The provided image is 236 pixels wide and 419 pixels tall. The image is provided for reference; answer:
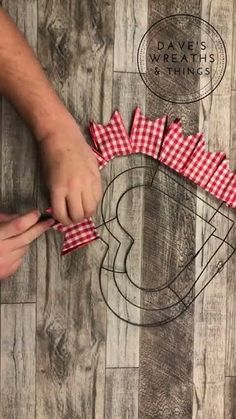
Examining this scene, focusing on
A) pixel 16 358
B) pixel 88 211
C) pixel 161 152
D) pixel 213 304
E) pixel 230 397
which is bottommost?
pixel 230 397

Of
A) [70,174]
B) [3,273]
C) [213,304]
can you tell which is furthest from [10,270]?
[213,304]

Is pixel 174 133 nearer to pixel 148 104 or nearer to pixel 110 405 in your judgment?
pixel 148 104

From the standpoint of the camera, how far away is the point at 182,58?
118cm

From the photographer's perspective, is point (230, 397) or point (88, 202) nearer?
point (88, 202)

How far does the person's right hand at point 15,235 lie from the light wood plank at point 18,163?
0.18 feet

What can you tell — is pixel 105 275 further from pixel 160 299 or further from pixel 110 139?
pixel 110 139

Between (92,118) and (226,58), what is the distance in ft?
1.06

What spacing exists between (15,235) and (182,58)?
1.71 feet

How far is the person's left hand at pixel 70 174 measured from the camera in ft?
3.29

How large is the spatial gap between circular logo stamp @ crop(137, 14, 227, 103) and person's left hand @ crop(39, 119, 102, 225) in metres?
0.25

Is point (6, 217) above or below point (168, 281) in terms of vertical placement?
above

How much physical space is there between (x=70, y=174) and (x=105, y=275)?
0.88ft

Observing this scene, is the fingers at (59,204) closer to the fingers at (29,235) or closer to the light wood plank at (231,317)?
the fingers at (29,235)

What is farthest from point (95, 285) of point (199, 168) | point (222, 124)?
point (222, 124)
